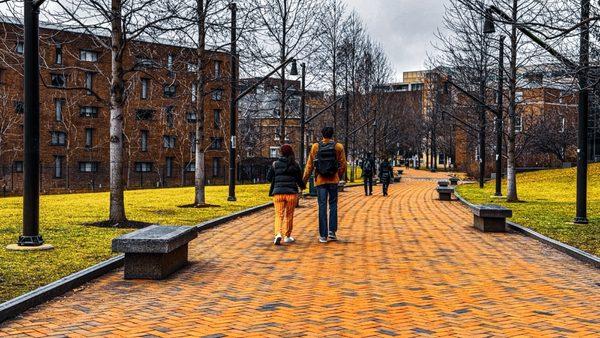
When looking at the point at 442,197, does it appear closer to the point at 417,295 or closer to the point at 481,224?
the point at 481,224

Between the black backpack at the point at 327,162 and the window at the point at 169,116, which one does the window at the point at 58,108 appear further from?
the black backpack at the point at 327,162

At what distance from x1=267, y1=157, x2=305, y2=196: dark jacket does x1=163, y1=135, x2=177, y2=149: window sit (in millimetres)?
46417

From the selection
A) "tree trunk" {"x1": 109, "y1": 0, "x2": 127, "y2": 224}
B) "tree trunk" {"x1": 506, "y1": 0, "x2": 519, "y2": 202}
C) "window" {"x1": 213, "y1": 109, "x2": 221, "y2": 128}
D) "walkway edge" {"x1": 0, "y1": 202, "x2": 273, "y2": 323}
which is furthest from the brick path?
"window" {"x1": 213, "y1": 109, "x2": 221, "y2": 128}

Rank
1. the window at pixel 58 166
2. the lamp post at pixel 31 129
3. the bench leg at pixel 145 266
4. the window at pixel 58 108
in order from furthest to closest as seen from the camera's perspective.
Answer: the window at pixel 58 166 < the window at pixel 58 108 < the lamp post at pixel 31 129 < the bench leg at pixel 145 266

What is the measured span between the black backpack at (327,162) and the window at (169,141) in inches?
1837

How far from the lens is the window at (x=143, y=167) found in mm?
55719

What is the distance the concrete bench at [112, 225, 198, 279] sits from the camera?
763cm

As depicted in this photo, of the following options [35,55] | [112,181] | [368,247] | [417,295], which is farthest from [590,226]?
[35,55]

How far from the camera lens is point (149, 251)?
25.2ft

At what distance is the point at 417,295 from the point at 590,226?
29.2 ft

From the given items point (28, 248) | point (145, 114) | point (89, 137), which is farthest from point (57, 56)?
point (28, 248)

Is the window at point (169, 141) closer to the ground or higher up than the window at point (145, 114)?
closer to the ground

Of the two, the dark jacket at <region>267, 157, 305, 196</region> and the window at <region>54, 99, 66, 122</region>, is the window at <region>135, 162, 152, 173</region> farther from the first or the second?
the dark jacket at <region>267, 157, 305, 196</region>

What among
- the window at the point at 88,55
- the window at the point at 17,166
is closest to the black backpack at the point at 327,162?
the window at the point at 17,166
